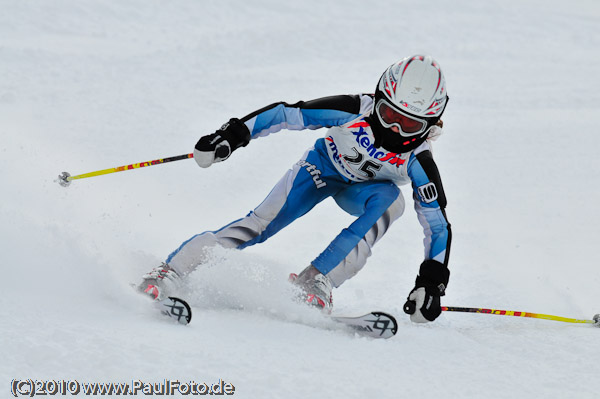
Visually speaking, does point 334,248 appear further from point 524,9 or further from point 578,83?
point 524,9

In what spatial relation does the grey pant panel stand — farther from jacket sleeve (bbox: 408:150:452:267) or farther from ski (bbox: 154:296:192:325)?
ski (bbox: 154:296:192:325)

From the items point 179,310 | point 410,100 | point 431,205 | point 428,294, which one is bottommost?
point 179,310

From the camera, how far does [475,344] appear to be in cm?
344

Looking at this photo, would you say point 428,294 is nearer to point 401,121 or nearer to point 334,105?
point 401,121

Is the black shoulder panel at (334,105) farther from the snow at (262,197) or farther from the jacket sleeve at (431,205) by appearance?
the snow at (262,197)

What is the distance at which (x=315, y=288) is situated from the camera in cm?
363

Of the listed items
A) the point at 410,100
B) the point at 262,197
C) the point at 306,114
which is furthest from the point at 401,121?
the point at 262,197

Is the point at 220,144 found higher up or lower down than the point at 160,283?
higher up

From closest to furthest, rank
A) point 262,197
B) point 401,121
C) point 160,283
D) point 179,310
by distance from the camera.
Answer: point 179,310 → point 160,283 → point 401,121 → point 262,197

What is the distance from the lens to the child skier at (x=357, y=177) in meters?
3.47

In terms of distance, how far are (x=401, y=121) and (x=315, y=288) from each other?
94 cm

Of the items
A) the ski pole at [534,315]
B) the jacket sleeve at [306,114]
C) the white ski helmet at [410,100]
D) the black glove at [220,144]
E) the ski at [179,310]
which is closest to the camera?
the ski at [179,310]

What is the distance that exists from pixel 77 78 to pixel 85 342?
6.81 m

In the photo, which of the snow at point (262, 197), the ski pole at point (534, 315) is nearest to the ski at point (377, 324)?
the snow at point (262, 197)
